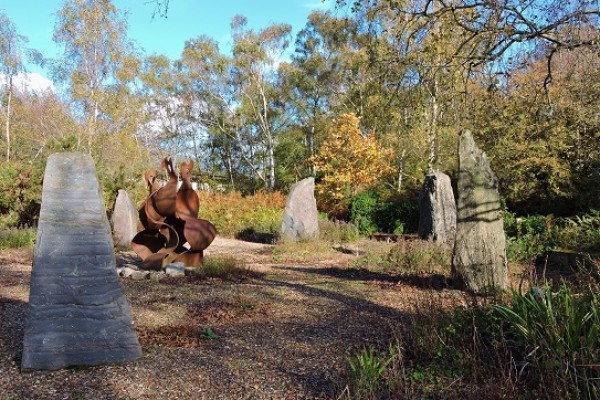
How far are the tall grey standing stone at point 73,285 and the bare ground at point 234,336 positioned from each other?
15 cm

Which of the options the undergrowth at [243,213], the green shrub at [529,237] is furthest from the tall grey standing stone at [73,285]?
the undergrowth at [243,213]

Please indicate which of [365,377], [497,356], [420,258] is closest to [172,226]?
[420,258]

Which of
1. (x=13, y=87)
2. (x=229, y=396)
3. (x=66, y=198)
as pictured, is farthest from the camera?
(x=13, y=87)

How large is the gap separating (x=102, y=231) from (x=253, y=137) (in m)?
30.2

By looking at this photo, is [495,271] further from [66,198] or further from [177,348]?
[66,198]

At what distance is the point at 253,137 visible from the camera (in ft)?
111

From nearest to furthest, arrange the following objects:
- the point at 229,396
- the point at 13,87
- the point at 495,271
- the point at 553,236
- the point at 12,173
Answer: the point at 229,396
the point at 495,271
the point at 553,236
the point at 12,173
the point at 13,87

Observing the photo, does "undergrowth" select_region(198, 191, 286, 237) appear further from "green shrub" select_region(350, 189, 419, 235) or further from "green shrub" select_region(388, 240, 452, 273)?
"green shrub" select_region(388, 240, 452, 273)

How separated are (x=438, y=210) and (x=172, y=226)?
23.2 ft

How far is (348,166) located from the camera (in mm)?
21359

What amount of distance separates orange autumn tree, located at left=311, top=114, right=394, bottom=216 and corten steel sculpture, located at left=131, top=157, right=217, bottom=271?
11932mm

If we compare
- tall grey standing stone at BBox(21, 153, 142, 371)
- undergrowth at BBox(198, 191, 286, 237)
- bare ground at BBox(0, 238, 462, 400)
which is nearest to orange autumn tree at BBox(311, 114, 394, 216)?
undergrowth at BBox(198, 191, 286, 237)

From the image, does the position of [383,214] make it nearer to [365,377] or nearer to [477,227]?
[477,227]

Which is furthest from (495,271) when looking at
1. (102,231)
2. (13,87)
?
(13,87)
